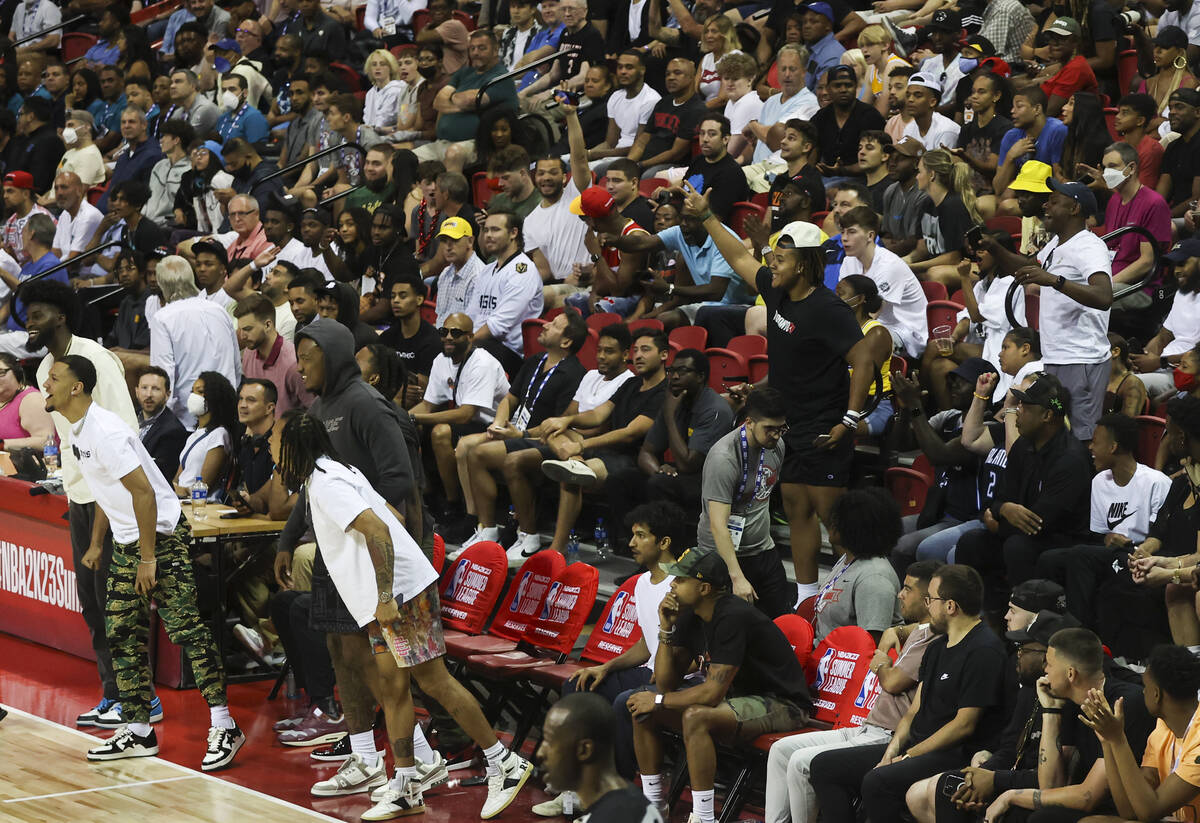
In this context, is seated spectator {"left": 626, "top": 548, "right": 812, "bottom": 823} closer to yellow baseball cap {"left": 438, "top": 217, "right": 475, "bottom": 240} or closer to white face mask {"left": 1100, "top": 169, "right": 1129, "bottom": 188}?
white face mask {"left": 1100, "top": 169, "right": 1129, "bottom": 188}

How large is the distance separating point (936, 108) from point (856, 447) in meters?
3.94

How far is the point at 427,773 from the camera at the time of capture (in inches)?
277

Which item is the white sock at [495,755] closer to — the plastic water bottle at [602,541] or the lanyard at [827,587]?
the lanyard at [827,587]

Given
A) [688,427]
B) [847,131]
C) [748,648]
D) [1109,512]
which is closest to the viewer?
[748,648]

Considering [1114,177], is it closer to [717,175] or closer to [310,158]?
[717,175]

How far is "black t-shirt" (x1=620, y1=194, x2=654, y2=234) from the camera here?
1105 cm

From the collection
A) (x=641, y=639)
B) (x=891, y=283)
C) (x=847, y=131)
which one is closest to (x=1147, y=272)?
(x=891, y=283)

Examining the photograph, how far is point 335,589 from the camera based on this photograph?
6.88m

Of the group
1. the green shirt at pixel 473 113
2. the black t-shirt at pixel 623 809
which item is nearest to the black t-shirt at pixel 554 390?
the green shirt at pixel 473 113

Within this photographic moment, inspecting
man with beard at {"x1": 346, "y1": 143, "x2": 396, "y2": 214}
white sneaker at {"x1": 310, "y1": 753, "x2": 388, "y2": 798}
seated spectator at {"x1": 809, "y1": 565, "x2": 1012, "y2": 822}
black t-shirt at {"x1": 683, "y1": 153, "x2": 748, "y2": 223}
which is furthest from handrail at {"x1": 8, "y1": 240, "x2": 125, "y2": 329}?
seated spectator at {"x1": 809, "y1": 565, "x2": 1012, "y2": 822}

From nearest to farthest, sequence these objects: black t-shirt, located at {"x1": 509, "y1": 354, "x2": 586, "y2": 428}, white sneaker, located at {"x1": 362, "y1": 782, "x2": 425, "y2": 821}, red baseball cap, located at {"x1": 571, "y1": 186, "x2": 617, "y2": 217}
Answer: white sneaker, located at {"x1": 362, "y1": 782, "x2": 425, "y2": 821} → black t-shirt, located at {"x1": 509, "y1": 354, "x2": 586, "y2": 428} → red baseball cap, located at {"x1": 571, "y1": 186, "x2": 617, "y2": 217}

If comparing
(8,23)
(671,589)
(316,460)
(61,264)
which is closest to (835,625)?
(671,589)

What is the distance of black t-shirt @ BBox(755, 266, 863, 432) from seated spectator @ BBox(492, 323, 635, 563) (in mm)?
1422

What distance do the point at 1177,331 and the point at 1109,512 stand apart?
188 centimetres
